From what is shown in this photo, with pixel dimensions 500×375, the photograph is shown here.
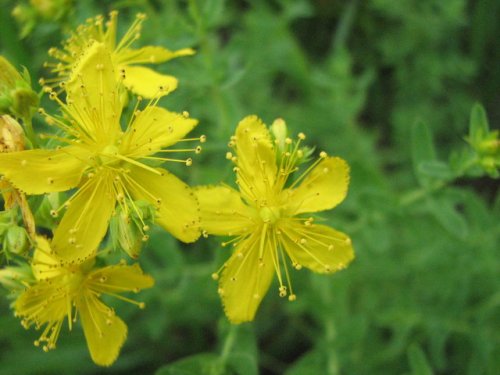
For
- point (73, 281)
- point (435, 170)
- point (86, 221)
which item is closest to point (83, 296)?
point (73, 281)

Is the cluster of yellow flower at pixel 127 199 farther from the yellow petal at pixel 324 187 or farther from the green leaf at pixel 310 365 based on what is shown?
the green leaf at pixel 310 365

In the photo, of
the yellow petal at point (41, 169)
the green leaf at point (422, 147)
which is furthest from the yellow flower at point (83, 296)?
the green leaf at point (422, 147)

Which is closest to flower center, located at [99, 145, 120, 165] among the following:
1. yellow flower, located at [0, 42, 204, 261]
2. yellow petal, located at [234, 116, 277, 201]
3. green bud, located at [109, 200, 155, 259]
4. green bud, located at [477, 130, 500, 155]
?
yellow flower, located at [0, 42, 204, 261]

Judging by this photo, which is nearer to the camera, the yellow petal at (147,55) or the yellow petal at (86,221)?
the yellow petal at (86,221)

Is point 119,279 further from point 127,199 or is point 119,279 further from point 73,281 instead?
→ point 127,199

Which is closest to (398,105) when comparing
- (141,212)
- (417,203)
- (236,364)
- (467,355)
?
(417,203)

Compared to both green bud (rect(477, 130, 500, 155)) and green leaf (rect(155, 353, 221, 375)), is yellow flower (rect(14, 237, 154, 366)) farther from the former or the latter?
green bud (rect(477, 130, 500, 155))

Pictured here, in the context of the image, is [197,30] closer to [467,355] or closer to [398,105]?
[398,105]
